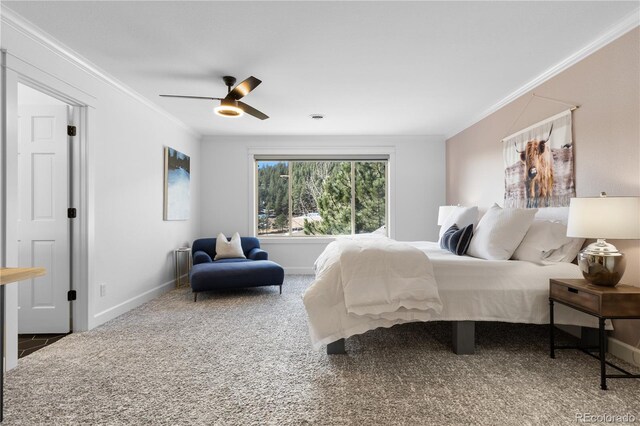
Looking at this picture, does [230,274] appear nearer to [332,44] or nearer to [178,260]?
[178,260]

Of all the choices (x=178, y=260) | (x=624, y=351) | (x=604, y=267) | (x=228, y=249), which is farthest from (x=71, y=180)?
(x=624, y=351)

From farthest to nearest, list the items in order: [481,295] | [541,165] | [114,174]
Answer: [114,174]
[541,165]
[481,295]

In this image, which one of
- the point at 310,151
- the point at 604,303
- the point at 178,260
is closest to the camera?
the point at 604,303

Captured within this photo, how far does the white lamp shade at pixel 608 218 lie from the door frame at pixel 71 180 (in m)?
3.96

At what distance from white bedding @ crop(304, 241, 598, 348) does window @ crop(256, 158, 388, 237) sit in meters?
3.61

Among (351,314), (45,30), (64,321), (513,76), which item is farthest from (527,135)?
(64,321)

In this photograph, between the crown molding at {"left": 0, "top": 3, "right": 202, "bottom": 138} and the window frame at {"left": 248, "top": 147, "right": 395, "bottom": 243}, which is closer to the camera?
the crown molding at {"left": 0, "top": 3, "right": 202, "bottom": 138}

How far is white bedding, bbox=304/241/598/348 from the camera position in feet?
8.30

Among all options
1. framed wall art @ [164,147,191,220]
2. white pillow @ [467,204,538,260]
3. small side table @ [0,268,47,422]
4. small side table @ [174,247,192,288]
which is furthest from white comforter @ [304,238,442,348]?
small side table @ [174,247,192,288]

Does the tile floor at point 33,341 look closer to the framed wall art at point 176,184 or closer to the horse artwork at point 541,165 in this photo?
the framed wall art at point 176,184

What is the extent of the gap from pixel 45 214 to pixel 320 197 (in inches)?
161

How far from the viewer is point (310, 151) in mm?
6098

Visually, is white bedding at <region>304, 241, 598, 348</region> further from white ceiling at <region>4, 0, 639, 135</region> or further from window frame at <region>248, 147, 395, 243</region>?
window frame at <region>248, 147, 395, 243</region>

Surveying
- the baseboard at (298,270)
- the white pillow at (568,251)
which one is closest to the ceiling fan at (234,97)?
the white pillow at (568,251)
